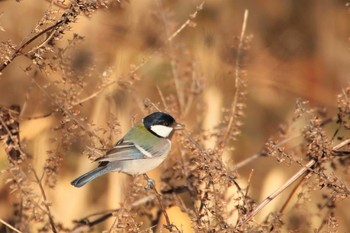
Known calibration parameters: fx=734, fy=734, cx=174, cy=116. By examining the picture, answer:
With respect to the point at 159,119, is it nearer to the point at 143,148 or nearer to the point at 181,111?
the point at 143,148

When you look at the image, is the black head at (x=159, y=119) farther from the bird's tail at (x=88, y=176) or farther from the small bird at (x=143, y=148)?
the bird's tail at (x=88, y=176)

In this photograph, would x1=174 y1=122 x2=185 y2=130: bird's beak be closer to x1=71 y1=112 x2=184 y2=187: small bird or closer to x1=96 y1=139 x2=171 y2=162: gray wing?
x1=71 y1=112 x2=184 y2=187: small bird

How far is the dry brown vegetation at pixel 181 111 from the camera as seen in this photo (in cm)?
288

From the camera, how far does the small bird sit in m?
3.50

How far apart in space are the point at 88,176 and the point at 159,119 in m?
0.45

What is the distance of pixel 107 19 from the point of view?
609cm

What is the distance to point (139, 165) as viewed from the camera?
3662 millimetres

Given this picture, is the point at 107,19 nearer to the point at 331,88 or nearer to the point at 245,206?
the point at 331,88

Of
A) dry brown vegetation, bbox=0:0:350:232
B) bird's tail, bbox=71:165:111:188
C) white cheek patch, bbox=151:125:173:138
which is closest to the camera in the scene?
dry brown vegetation, bbox=0:0:350:232

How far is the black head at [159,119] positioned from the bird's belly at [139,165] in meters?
0.18

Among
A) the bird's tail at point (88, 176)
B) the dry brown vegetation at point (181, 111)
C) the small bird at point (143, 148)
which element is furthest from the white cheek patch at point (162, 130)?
the bird's tail at point (88, 176)

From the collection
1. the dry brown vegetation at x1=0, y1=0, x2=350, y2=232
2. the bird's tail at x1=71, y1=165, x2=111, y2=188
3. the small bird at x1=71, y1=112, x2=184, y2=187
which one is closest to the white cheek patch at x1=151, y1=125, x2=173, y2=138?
the small bird at x1=71, y1=112, x2=184, y2=187

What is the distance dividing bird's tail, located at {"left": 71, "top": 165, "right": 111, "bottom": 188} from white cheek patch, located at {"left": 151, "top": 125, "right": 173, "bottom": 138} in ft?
1.09

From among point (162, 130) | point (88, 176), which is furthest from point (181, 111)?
point (88, 176)
